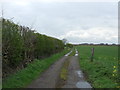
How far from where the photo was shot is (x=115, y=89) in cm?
715

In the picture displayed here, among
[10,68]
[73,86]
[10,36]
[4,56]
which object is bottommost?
[73,86]

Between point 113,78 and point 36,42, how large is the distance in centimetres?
843

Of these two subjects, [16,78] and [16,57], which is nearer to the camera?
[16,78]

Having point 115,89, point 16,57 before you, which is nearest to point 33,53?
point 16,57

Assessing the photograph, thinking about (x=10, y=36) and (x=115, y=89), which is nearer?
(x=115, y=89)

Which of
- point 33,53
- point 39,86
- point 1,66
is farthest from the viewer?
point 33,53

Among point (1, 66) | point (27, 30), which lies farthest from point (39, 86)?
point (27, 30)

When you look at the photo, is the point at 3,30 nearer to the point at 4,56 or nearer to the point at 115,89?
the point at 4,56

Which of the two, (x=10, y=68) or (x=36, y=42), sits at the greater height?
(x=36, y=42)

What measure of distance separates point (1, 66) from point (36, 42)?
7.13 m

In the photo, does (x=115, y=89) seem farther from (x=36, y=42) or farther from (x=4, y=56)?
(x=36, y=42)

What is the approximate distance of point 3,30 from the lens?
899 centimetres

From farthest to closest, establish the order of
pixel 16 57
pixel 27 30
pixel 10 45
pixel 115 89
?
pixel 27 30, pixel 16 57, pixel 10 45, pixel 115 89

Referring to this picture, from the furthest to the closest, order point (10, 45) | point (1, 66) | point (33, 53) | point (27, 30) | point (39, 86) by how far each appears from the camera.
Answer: point (33, 53) < point (27, 30) < point (10, 45) < point (1, 66) < point (39, 86)
